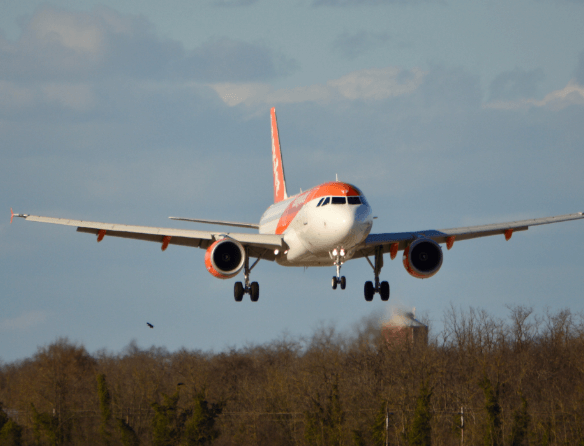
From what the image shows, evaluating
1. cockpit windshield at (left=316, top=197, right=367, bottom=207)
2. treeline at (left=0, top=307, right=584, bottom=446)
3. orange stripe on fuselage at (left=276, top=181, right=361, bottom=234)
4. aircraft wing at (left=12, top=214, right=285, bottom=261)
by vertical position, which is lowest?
treeline at (left=0, top=307, right=584, bottom=446)

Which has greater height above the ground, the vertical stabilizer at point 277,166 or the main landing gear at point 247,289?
the vertical stabilizer at point 277,166

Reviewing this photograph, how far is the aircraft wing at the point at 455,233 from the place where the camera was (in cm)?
4238

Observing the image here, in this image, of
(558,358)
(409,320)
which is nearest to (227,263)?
(409,320)

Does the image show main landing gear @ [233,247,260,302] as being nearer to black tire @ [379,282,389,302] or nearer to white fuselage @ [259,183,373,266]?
white fuselage @ [259,183,373,266]

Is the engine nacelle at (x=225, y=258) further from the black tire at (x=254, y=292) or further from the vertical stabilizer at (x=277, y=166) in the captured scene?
the vertical stabilizer at (x=277, y=166)

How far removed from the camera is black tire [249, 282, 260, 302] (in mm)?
44438

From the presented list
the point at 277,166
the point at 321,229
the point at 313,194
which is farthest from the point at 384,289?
the point at 277,166

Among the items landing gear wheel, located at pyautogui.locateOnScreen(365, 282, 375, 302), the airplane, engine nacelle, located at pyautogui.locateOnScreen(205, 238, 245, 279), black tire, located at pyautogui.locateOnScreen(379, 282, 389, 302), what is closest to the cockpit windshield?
the airplane

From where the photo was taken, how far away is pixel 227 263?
4147cm

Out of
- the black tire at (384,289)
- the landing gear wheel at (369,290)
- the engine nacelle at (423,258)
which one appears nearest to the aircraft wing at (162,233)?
the landing gear wheel at (369,290)

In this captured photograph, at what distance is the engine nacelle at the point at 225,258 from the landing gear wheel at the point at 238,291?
134 inches

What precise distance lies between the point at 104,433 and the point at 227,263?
59.0 feet

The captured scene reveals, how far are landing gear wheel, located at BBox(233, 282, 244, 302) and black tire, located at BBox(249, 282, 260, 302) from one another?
0.49 meters

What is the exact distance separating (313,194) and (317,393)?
64.2 feet
